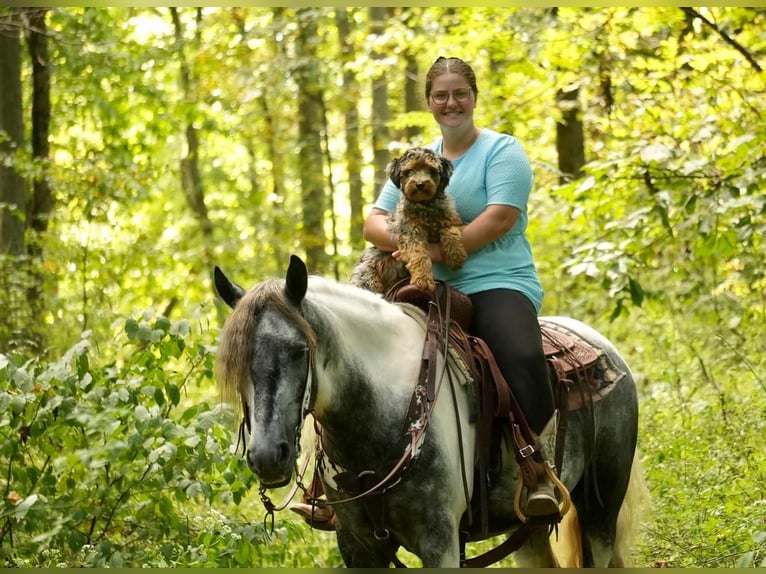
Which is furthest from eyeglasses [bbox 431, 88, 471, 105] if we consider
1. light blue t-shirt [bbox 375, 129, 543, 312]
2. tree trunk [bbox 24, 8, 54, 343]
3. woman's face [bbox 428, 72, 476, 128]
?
tree trunk [bbox 24, 8, 54, 343]

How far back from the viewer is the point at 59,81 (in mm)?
11609

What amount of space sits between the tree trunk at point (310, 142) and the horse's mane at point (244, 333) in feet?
40.4

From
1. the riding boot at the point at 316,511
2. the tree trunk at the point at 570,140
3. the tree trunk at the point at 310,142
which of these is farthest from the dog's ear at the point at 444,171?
the tree trunk at the point at 310,142

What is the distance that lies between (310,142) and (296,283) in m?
13.3

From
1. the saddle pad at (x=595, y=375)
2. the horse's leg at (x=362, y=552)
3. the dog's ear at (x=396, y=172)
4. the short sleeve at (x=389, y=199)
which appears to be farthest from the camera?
the saddle pad at (x=595, y=375)

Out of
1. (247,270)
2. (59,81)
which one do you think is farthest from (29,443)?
(247,270)

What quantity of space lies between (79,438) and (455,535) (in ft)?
8.76

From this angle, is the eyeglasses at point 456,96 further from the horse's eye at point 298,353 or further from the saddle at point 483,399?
the horse's eye at point 298,353

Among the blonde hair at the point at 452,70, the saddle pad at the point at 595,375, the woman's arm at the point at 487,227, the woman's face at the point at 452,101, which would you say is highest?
the blonde hair at the point at 452,70

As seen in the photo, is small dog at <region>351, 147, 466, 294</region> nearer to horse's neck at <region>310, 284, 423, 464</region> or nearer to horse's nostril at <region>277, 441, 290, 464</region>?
horse's neck at <region>310, 284, 423, 464</region>

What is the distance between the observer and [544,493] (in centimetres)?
416

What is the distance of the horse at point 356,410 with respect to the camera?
336cm

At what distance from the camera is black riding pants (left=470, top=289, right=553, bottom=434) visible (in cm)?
423

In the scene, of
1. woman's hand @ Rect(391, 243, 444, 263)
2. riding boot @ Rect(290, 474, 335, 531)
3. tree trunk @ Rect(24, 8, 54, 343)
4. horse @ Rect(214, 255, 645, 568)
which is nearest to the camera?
horse @ Rect(214, 255, 645, 568)
